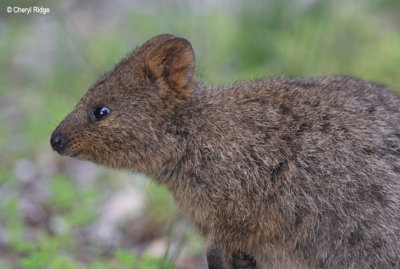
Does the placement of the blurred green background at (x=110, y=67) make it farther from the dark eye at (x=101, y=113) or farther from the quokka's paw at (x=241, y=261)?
the dark eye at (x=101, y=113)

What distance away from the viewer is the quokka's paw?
5.34 metres

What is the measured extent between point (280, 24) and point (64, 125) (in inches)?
195

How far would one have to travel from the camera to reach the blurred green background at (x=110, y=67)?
7.03 meters

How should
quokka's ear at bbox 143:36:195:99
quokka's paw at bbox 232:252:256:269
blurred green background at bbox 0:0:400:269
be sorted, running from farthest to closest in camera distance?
blurred green background at bbox 0:0:400:269
quokka's ear at bbox 143:36:195:99
quokka's paw at bbox 232:252:256:269

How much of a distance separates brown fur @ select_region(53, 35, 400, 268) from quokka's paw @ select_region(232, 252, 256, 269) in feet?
0.22

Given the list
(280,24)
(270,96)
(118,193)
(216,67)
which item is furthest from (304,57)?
(270,96)

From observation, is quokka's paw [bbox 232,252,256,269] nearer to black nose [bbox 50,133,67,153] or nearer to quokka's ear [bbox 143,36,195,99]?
quokka's ear [bbox 143,36,195,99]

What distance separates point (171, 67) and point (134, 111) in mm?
490

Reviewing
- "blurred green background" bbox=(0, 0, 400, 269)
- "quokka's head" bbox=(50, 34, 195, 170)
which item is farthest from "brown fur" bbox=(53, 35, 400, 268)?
"blurred green background" bbox=(0, 0, 400, 269)

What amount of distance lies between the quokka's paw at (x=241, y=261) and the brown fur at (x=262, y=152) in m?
0.07

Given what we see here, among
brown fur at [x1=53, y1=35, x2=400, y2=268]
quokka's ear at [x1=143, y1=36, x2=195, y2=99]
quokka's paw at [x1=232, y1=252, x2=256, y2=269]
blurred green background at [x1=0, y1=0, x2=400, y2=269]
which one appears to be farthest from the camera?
blurred green background at [x1=0, y1=0, x2=400, y2=269]

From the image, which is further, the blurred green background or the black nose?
the blurred green background

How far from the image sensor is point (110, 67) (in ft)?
29.7

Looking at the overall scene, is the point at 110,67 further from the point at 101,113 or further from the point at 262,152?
the point at 262,152
